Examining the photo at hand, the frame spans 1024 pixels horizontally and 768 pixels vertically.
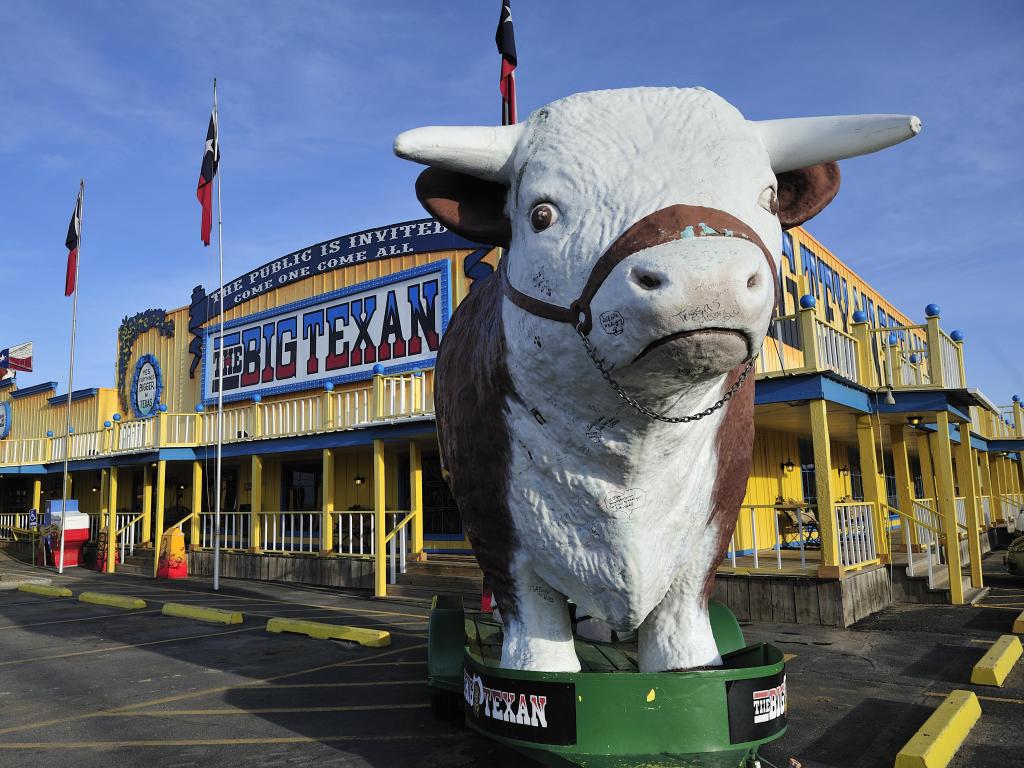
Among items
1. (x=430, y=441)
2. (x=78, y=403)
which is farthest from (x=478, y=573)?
(x=78, y=403)

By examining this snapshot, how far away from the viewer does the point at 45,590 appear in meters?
11.5

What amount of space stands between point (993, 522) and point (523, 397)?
20.2 metres

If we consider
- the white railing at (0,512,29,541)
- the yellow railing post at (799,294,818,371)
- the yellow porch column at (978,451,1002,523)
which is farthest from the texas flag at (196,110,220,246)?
the yellow porch column at (978,451,1002,523)

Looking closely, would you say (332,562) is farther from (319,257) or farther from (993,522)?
(993,522)

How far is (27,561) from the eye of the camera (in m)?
18.4

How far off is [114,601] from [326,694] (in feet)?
21.8

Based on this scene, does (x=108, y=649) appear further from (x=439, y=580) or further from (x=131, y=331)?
(x=131, y=331)

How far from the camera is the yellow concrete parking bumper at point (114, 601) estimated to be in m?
9.43

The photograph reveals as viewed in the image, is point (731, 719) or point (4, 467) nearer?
point (731, 719)

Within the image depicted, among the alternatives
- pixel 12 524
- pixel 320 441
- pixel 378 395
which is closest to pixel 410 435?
pixel 378 395

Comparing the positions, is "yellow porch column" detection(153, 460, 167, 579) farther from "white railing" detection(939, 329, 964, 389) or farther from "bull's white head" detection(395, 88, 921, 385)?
"bull's white head" detection(395, 88, 921, 385)

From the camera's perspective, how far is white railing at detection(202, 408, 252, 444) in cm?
1455

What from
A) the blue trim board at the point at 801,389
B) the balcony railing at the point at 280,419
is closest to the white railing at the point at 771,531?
the blue trim board at the point at 801,389

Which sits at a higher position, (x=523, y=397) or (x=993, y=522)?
(x=523, y=397)
